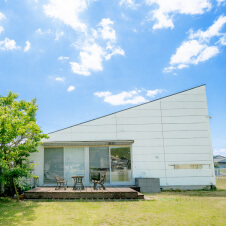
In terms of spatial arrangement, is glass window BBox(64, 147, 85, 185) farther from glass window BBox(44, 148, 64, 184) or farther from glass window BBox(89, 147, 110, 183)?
glass window BBox(89, 147, 110, 183)

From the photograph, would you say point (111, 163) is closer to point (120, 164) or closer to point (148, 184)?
point (120, 164)

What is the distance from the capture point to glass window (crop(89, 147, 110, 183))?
38.9 ft

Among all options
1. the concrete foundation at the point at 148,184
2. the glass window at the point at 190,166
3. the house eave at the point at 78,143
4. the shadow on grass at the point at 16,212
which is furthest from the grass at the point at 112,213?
the glass window at the point at 190,166

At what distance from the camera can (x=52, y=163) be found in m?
12.0

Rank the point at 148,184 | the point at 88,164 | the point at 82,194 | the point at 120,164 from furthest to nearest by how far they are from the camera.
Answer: the point at 120,164 < the point at 88,164 < the point at 148,184 < the point at 82,194

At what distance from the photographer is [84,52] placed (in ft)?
38.4

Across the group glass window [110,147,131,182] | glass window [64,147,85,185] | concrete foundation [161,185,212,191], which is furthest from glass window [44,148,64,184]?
concrete foundation [161,185,212,191]

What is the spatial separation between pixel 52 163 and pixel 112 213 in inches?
254

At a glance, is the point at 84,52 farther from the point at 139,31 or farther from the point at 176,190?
the point at 176,190

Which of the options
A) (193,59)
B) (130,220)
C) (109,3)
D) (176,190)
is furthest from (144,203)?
(109,3)

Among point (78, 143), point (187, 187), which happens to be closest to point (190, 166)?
point (187, 187)

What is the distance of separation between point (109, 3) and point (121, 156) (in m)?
8.14

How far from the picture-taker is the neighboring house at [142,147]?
469 inches

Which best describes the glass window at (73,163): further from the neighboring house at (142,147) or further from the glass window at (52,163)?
the glass window at (52,163)
